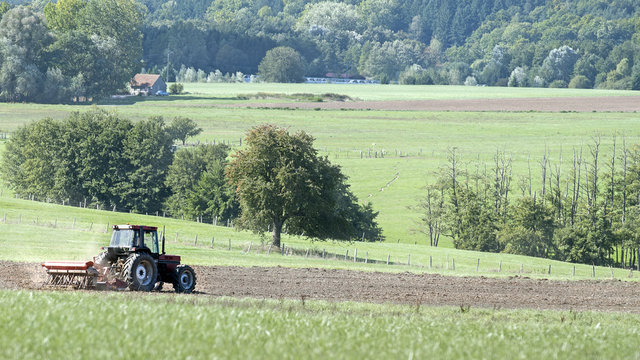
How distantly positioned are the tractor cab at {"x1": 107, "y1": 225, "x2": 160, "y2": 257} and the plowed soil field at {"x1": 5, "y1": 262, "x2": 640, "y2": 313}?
8.26 feet

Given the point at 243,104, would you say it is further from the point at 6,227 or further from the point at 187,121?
the point at 6,227

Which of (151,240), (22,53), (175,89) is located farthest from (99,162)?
(175,89)

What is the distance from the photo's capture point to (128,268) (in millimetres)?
25828

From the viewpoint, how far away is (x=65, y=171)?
10175 centimetres

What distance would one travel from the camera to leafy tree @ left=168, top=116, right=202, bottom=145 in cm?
12606

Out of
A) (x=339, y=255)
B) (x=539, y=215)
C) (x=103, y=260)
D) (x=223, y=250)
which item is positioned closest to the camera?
(x=103, y=260)

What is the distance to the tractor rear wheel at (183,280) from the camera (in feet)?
90.7

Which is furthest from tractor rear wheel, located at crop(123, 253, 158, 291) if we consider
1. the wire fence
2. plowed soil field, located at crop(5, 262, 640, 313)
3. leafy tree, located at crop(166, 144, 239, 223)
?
leafy tree, located at crop(166, 144, 239, 223)

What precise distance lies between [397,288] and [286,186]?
25.1 metres

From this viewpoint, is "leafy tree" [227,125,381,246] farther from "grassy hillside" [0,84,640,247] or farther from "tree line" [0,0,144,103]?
"tree line" [0,0,144,103]

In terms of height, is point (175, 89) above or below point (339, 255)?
above

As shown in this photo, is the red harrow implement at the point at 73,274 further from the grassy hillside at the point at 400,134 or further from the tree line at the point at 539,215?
the grassy hillside at the point at 400,134

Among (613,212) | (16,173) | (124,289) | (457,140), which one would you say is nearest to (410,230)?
(613,212)

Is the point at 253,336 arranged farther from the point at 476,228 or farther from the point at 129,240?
the point at 476,228
